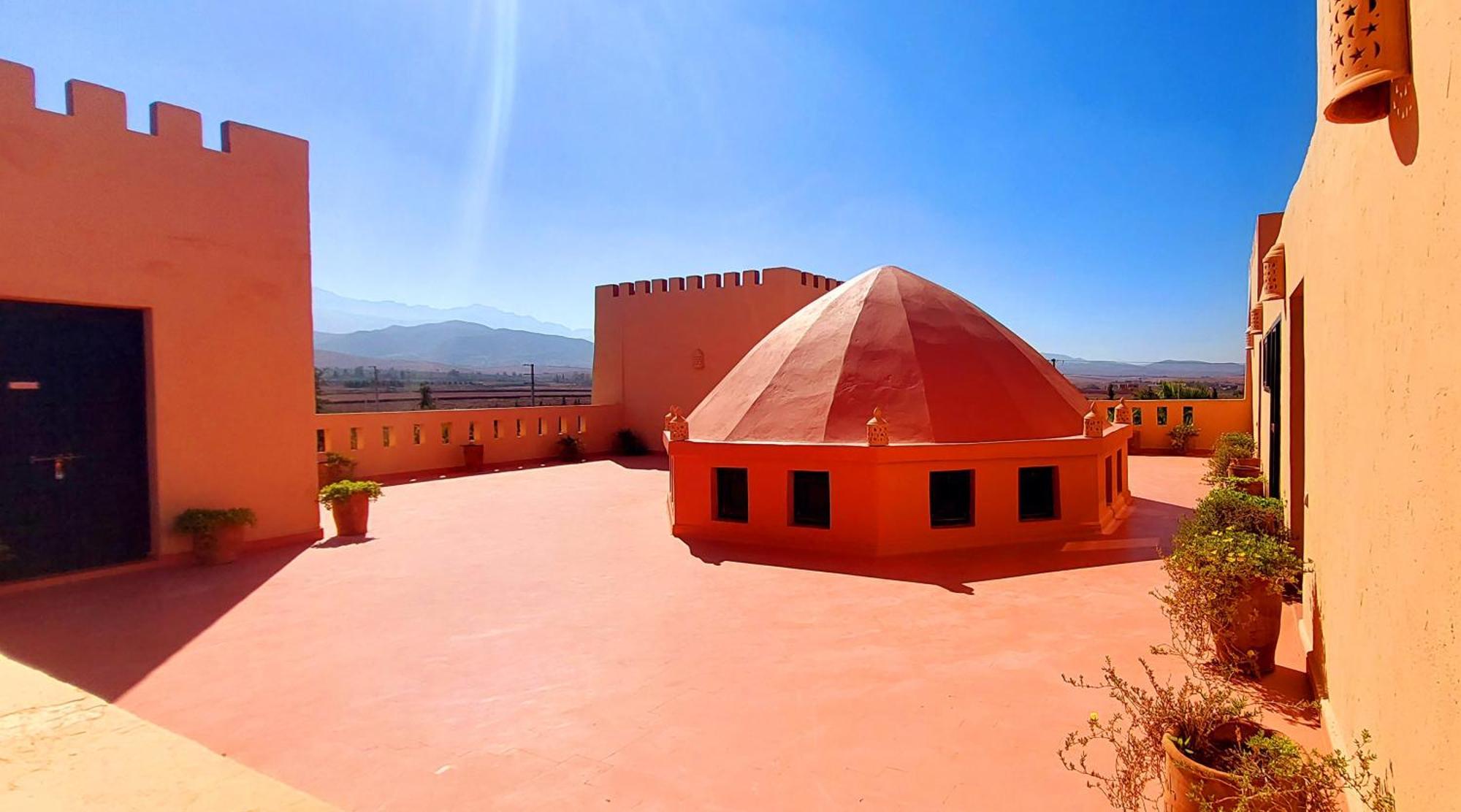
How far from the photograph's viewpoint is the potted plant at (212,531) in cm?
1070

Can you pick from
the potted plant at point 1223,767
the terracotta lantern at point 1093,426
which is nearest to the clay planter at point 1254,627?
the potted plant at point 1223,767

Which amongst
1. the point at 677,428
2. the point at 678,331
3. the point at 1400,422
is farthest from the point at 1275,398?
the point at 678,331

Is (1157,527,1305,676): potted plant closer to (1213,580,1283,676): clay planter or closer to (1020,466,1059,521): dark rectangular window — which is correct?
(1213,580,1283,676): clay planter

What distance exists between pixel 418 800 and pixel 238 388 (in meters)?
9.54

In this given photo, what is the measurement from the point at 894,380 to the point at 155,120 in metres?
12.3

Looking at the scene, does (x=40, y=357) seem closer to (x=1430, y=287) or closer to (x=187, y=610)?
(x=187, y=610)

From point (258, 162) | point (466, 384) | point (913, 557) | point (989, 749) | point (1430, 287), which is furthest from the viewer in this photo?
point (466, 384)

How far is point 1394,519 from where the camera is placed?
3.21 meters

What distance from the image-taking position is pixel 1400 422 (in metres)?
3.14

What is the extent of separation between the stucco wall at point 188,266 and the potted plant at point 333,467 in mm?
5848

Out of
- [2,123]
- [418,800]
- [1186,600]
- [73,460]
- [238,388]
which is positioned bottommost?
[418,800]

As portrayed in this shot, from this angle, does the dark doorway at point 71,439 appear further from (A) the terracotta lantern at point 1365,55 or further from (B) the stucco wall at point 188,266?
(A) the terracotta lantern at point 1365,55

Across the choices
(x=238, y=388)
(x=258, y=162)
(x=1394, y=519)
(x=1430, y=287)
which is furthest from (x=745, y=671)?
(x=258, y=162)

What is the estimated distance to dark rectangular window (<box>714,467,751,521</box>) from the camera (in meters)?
12.6
